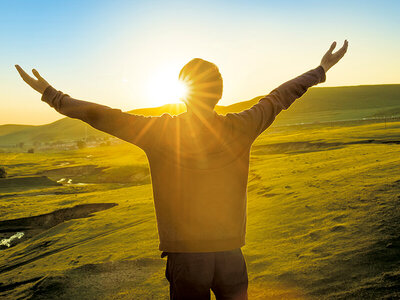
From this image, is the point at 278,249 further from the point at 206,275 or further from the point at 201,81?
the point at 201,81

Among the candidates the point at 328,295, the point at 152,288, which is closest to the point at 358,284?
the point at 328,295

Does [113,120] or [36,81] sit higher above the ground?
[36,81]

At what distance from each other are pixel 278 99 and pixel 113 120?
1176 mm

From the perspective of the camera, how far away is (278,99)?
234 cm

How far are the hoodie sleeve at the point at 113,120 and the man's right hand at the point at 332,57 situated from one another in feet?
5.48

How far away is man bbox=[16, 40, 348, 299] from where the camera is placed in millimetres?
1933

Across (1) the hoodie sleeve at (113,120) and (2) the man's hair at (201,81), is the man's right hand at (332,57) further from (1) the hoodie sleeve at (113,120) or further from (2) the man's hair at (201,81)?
(1) the hoodie sleeve at (113,120)

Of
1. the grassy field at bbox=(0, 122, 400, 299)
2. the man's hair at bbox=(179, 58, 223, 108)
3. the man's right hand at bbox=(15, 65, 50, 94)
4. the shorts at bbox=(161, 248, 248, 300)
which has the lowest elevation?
the grassy field at bbox=(0, 122, 400, 299)

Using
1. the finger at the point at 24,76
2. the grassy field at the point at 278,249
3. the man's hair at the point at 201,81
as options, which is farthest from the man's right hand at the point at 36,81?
the grassy field at the point at 278,249

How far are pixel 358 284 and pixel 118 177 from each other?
1212 inches

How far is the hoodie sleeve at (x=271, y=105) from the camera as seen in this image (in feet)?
6.80

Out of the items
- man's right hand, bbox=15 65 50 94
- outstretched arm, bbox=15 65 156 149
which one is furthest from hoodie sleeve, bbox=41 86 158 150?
man's right hand, bbox=15 65 50 94

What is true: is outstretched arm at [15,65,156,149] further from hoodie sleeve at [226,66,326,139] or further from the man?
hoodie sleeve at [226,66,326,139]

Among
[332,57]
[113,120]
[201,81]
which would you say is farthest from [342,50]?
[113,120]
